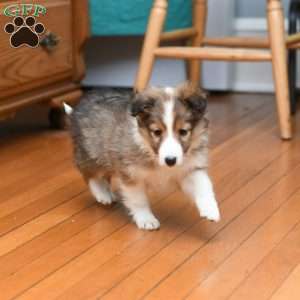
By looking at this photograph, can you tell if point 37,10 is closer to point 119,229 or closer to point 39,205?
point 39,205

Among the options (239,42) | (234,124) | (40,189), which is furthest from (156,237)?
(239,42)

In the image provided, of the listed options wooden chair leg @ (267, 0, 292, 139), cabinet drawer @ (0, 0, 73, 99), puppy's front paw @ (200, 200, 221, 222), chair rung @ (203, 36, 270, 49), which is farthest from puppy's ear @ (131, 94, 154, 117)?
chair rung @ (203, 36, 270, 49)

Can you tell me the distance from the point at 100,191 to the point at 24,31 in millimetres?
753

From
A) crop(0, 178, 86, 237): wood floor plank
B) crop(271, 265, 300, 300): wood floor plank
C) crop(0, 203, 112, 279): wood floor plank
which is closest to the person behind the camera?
crop(271, 265, 300, 300): wood floor plank

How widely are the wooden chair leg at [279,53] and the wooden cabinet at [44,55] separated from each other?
0.69 metres

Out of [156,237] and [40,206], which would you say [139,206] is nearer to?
[156,237]

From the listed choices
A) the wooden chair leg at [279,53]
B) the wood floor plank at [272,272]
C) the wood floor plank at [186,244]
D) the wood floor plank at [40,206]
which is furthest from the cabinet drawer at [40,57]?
the wood floor plank at [272,272]

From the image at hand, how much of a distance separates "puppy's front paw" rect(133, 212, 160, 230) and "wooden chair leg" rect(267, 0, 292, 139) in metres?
0.90

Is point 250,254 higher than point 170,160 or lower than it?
lower

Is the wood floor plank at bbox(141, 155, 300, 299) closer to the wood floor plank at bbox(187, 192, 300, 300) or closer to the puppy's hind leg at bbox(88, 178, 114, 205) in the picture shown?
the wood floor plank at bbox(187, 192, 300, 300)

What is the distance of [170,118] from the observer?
1396 mm

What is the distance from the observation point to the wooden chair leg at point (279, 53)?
2.26 m

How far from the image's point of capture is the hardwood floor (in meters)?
1.25

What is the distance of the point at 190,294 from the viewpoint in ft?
3.99
